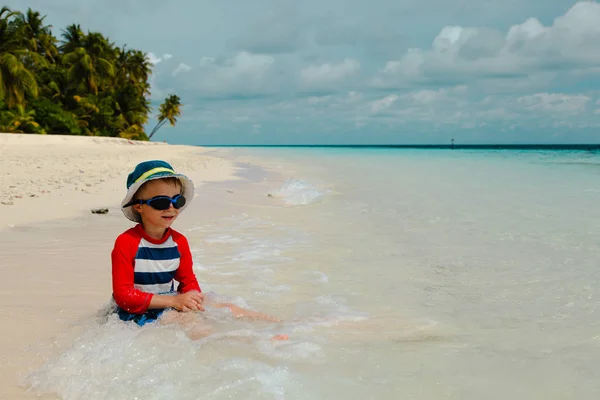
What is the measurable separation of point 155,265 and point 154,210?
1.19ft

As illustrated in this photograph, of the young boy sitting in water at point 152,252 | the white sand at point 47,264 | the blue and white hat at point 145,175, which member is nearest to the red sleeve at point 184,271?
the young boy sitting in water at point 152,252

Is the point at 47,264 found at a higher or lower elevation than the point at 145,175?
lower

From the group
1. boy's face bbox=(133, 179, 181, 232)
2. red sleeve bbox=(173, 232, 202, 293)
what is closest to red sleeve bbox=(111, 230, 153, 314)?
boy's face bbox=(133, 179, 181, 232)

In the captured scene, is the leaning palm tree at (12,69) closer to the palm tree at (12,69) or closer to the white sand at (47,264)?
the palm tree at (12,69)

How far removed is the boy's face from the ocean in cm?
63

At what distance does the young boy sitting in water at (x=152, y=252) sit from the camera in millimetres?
2715

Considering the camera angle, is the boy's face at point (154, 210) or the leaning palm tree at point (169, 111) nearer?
the boy's face at point (154, 210)

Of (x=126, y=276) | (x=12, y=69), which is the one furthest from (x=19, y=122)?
(x=126, y=276)

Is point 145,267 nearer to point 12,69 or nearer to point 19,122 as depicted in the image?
point 12,69

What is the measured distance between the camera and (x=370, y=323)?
3.42m

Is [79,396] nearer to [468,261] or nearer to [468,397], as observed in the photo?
[468,397]

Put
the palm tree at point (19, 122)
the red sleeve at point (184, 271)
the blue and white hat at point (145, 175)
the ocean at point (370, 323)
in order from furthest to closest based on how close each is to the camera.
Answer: the palm tree at point (19, 122)
the red sleeve at point (184, 271)
the blue and white hat at point (145, 175)
the ocean at point (370, 323)

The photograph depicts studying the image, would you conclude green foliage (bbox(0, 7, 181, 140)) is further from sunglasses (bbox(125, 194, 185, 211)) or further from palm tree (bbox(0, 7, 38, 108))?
sunglasses (bbox(125, 194, 185, 211))

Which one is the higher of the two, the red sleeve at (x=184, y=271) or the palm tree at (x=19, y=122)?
the palm tree at (x=19, y=122)
